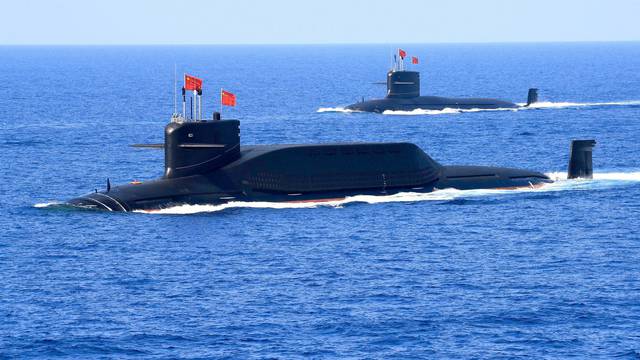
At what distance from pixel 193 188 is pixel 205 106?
10658cm

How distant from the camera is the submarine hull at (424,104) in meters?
136

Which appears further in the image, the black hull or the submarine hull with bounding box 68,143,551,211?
the black hull

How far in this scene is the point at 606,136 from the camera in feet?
367

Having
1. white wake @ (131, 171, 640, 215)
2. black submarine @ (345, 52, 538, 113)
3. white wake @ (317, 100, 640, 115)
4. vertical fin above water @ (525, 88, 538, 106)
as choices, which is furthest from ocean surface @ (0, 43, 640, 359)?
vertical fin above water @ (525, 88, 538, 106)

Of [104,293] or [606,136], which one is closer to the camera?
[104,293]

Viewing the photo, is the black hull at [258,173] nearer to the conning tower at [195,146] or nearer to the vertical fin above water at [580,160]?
the conning tower at [195,146]

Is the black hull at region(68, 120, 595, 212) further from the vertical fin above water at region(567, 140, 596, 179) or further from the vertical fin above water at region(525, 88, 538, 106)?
the vertical fin above water at region(525, 88, 538, 106)

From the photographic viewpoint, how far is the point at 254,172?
65812mm

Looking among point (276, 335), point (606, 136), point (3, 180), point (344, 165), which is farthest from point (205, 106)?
point (276, 335)

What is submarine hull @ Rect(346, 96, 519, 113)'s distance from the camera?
136 metres

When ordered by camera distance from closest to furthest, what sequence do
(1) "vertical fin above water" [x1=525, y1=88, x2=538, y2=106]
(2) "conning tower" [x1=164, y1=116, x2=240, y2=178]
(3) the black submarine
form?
(2) "conning tower" [x1=164, y1=116, x2=240, y2=178] < (3) the black submarine < (1) "vertical fin above water" [x1=525, y1=88, x2=538, y2=106]

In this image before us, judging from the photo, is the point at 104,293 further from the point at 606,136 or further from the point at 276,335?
the point at 606,136

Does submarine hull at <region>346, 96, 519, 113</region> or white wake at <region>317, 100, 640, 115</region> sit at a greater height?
submarine hull at <region>346, 96, 519, 113</region>

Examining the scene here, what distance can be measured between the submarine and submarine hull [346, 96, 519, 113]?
64637mm
